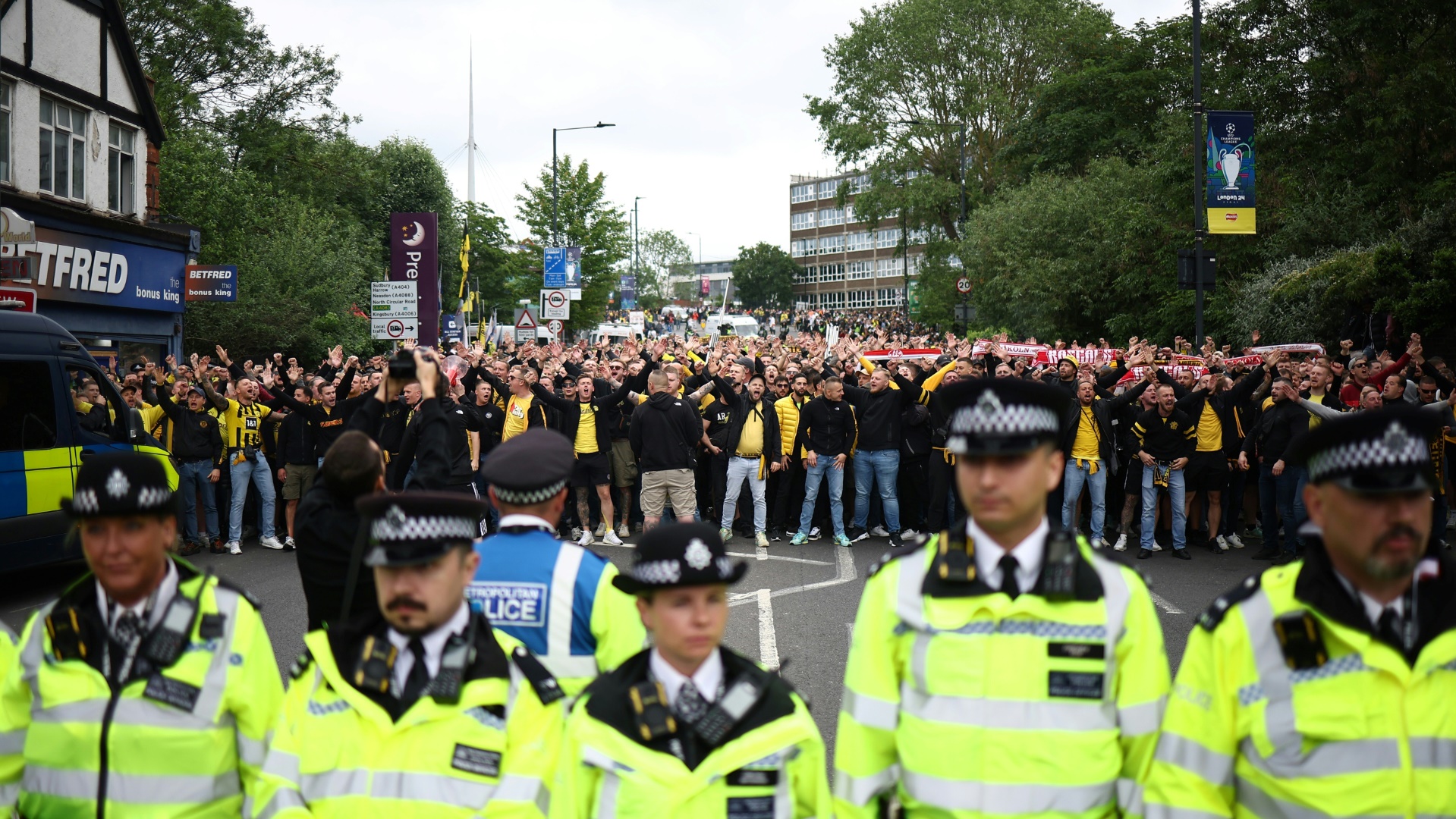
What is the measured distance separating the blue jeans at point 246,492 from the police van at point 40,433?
262 cm

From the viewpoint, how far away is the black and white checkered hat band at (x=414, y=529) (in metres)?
2.79

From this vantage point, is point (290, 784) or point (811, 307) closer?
point (290, 784)

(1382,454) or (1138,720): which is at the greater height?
(1382,454)

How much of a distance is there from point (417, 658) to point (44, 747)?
104 cm

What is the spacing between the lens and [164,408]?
12516 millimetres

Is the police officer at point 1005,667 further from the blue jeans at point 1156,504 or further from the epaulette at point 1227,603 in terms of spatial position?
the blue jeans at point 1156,504

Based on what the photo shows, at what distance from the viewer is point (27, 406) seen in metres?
9.38

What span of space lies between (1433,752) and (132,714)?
307 cm

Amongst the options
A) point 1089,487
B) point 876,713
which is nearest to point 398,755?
point 876,713

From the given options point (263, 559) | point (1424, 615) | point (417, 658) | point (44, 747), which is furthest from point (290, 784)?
point (263, 559)

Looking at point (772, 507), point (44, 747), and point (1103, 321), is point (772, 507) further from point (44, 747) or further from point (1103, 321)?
point (1103, 321)

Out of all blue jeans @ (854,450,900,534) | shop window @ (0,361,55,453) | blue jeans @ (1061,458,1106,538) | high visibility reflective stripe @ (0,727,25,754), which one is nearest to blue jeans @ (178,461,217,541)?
shop window @ (0,361,55,453)

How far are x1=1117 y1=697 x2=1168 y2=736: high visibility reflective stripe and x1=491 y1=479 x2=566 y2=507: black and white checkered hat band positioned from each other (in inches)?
75.0

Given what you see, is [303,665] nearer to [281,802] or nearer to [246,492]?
[281,802]
